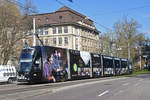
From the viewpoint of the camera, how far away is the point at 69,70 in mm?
29562

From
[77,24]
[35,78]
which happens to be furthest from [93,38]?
[35,78]

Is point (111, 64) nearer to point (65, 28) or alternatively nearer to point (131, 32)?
point (131, 32)

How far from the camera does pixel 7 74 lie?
1212 inches

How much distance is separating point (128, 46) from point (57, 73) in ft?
142

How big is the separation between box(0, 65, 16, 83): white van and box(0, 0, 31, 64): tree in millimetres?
9218

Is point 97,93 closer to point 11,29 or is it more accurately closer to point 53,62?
point 53,62

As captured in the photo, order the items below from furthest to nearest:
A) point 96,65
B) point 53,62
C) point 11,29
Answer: point 11,29, point 96,65, point 53,62

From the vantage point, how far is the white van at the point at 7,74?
2998 cm

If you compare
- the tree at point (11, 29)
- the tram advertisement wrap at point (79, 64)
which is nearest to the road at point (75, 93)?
the tram advertisement wrap at point (79, 64)

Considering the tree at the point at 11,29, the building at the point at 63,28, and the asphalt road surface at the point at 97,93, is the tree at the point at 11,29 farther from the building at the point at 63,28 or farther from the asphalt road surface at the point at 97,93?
the building at the point at 63,28

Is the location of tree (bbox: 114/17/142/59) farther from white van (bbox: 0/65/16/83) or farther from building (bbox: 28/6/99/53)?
white van (bbox: 0/65/16/83)

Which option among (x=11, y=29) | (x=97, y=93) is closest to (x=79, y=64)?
(x=11, y=29)

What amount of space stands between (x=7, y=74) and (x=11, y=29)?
1199 centimetres

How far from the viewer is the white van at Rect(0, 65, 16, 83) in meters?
30.0
